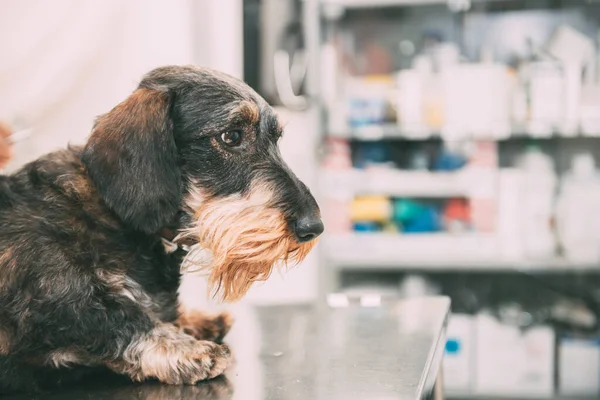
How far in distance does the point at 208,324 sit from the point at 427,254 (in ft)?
5.86

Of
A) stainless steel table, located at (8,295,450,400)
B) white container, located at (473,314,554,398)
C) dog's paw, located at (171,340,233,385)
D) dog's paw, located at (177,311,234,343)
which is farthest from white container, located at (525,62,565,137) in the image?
dog's paw, located at (171,340,233,385)

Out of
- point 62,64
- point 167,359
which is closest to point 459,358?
point 62,64

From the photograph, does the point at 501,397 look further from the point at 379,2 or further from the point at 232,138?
the point at 232,138

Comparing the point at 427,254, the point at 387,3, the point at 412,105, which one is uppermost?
the point at 387,3

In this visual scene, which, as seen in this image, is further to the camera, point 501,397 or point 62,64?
point 501,397

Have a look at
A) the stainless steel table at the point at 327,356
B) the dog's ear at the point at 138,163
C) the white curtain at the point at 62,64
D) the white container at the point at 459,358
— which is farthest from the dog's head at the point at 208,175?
the white container at the point at 459,358

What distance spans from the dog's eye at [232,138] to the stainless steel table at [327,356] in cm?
32

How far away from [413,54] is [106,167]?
236 cm

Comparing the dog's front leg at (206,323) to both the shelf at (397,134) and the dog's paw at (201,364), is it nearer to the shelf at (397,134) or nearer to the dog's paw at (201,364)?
the dog's paw at (201,364)

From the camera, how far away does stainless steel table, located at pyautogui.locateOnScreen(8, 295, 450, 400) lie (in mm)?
820

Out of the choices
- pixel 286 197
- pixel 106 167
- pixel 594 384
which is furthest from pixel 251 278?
pixel 594 384

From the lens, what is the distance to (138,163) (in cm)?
80

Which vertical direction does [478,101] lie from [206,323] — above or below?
above

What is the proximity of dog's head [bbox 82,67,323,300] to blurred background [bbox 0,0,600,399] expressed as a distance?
153 centimetres
